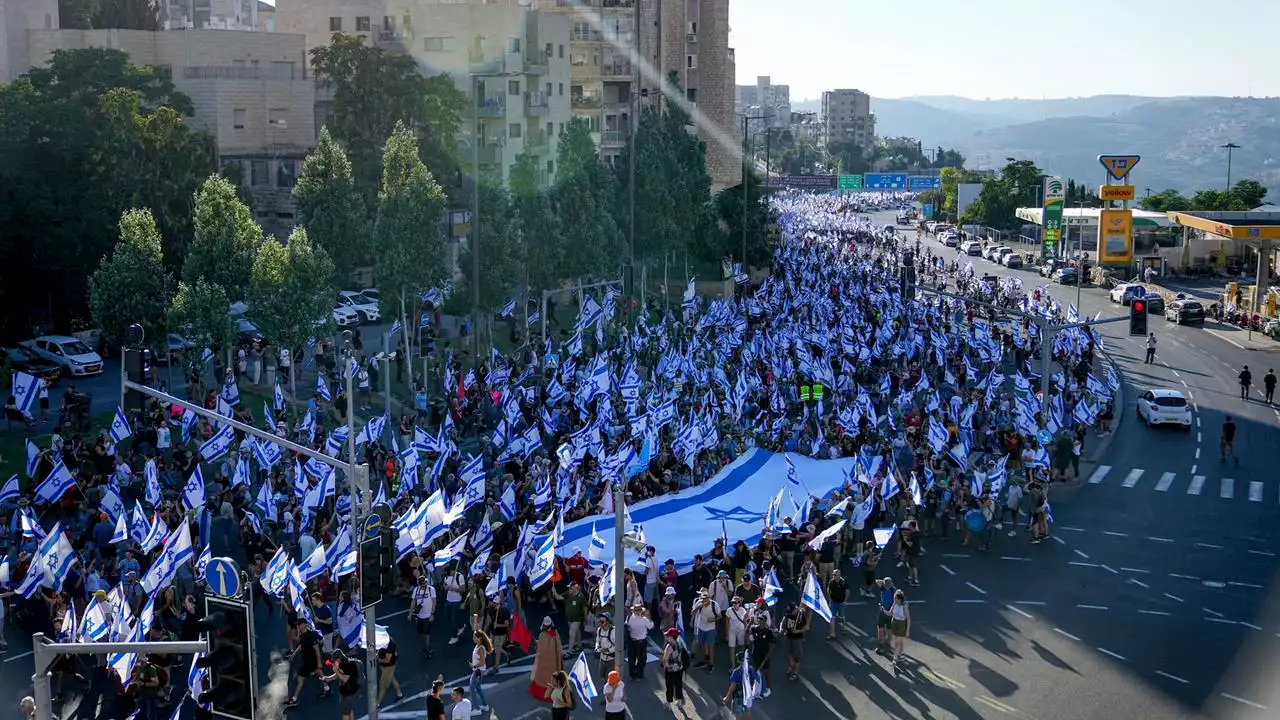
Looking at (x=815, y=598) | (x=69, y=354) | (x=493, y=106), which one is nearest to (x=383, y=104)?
(x=493, y=106)

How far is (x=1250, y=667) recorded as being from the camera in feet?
71.4

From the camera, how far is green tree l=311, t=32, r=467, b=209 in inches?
2512

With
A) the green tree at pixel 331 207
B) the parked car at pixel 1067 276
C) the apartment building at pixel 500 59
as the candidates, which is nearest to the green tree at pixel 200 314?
the green tree at pixel 331 207

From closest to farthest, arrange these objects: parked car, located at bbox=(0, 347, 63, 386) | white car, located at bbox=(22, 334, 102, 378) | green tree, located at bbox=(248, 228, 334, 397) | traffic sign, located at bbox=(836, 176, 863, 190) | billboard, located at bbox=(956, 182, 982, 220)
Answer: green tree, located at bbox=(248, 228, 334, 397)
parked car, located at bbox=(0, 347, 63, 386)
white car, located at bbox=(22, 334, 102, 378)
billboard, located at bbox=(956, 182, 982, 220)
traffic sign, located at bbox=(836, 176, 863, 190)

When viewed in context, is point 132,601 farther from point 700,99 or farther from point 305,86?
point 700,99

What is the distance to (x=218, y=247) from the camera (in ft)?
128

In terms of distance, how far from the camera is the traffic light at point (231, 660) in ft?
36.0

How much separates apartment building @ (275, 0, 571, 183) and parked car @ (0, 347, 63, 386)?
25057 mm

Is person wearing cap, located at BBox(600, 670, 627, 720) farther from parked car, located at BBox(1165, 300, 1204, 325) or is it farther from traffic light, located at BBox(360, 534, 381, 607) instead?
parked car, located at BBox(1165, 300, 1204, 325)

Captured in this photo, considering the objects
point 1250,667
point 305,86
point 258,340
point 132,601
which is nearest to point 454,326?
point 258,340

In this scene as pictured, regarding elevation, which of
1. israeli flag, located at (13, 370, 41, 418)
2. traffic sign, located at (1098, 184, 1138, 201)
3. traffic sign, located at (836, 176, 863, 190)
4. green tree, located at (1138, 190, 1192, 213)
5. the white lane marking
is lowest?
the white lane marking

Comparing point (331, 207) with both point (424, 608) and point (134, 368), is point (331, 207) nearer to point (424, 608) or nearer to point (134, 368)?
point (424, 608)

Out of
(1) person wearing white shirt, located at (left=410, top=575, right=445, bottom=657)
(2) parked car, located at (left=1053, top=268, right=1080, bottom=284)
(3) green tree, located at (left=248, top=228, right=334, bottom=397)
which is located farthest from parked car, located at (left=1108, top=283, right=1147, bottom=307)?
(1) person wearing white shirt, located at (left=410, top=575, right=445, bottom=657)

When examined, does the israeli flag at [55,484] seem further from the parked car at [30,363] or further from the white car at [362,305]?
the white car at [362,305]
